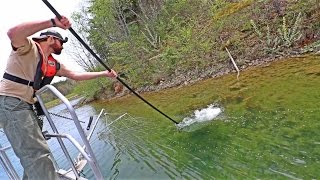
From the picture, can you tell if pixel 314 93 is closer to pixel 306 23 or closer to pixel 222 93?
pixel 222 93

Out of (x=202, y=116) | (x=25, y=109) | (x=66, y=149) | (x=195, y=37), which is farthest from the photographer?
(x=195, y=37)

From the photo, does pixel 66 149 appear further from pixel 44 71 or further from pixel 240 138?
pixel 240 138

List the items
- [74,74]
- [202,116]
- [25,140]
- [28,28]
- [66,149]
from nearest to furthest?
1. [28,28]
2. [25,140]
3. [66,149]
4. [74,74]
5. [202,116]

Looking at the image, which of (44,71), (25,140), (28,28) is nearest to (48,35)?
(44,71)

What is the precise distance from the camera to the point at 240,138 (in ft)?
22.7

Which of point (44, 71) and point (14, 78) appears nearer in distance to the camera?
point (14, 78)

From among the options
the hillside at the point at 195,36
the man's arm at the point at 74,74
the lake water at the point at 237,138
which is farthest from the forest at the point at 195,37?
the man's arm at the point at 74,74

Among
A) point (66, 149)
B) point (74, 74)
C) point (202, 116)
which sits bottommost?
point (202, 116)

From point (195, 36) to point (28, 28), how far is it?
61.0 ft

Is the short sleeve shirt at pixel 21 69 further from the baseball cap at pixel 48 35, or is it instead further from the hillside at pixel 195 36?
the hillside at pixel 195 36

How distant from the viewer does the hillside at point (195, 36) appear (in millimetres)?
15758

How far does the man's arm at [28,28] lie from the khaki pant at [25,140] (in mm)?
733

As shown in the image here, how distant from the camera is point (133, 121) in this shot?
12.6m

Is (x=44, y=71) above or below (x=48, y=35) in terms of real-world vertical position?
below
